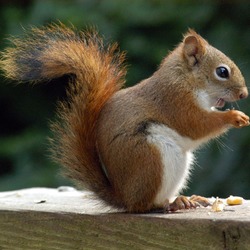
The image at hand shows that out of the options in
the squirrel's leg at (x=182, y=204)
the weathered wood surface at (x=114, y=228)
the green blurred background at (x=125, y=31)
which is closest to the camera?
the weathered wood surface at (x=114, y=228)

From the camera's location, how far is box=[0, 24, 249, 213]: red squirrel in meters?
2.37

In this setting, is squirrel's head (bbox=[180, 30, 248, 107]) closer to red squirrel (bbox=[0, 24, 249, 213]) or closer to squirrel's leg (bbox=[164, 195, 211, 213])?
red squirrel (bbox=[0, 24, 249, 213])

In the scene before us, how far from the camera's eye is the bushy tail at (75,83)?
2.44 metres

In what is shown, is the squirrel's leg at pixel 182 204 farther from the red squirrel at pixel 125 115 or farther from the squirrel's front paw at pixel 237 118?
the squirrel's front paw at pixel 237 118

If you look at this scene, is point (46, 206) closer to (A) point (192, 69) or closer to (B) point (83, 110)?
(B) point (83, 110)

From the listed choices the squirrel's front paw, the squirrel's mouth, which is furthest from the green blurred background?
the squirrel's front paw

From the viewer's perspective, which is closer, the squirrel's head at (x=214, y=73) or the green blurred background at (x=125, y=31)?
the squirrel's head at (x=214, y=73)

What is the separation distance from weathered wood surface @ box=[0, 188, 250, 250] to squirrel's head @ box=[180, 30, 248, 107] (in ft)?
1.05

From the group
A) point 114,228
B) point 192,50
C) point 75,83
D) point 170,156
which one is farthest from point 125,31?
point 114,228

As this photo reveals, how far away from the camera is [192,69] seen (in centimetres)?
257

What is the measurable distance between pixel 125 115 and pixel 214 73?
12.7 inches

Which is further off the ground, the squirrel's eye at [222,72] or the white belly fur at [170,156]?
the squirrel's eye at [222,72]

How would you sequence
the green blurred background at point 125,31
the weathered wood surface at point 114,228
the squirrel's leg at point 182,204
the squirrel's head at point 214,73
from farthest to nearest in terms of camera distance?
the green blurred background at point 125,31, the squirrel's head at point 214,73, the squirrel's leg at point 182,204, the weathered wood surface at point 114,228

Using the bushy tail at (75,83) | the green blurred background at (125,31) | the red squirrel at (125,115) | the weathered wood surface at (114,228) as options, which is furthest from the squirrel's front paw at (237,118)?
the green blurred background at (125,31)
